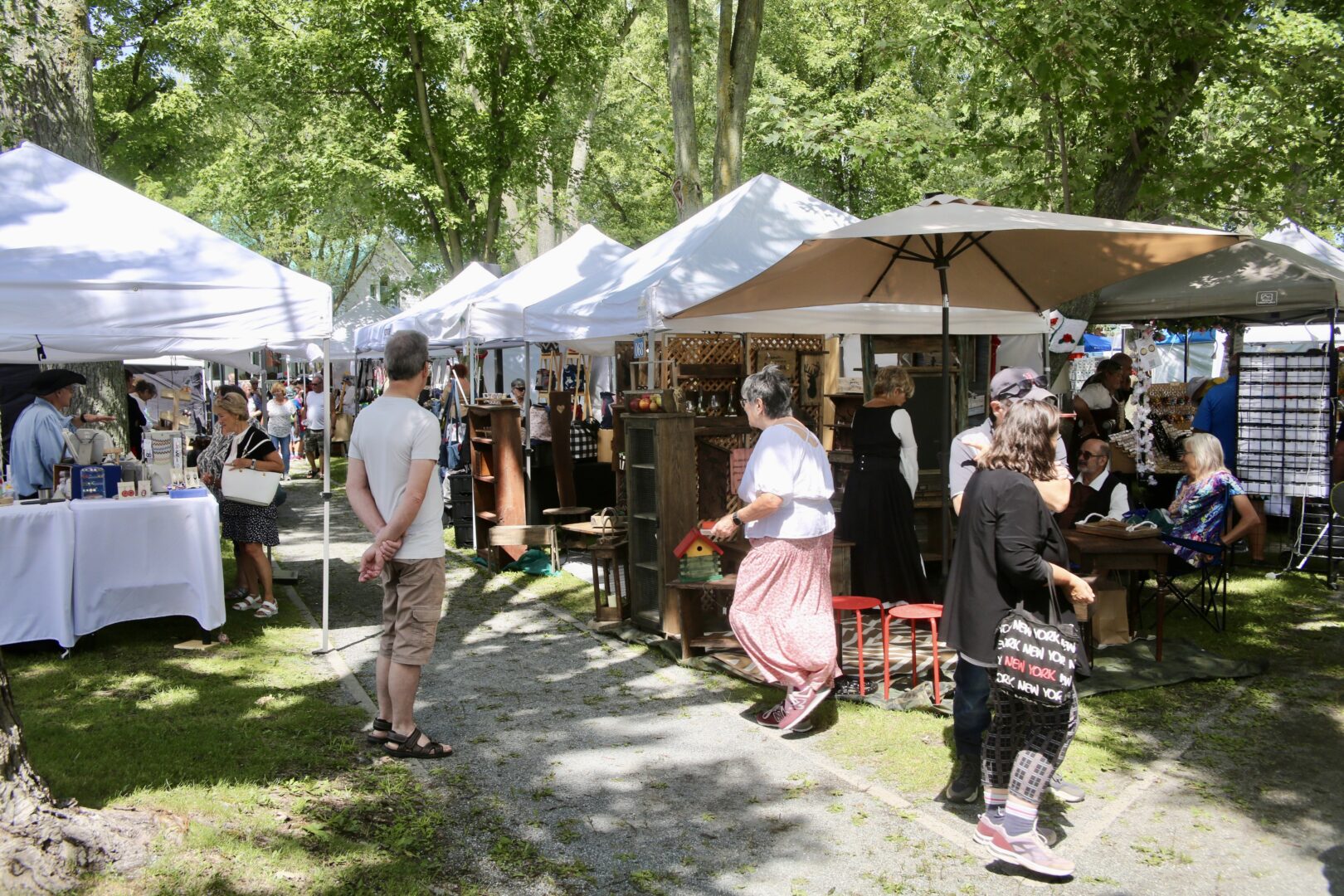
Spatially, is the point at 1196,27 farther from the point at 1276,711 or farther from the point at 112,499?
the point at 112,499

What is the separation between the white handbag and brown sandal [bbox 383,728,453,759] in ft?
11.1

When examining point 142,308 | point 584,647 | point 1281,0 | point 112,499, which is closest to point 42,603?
point 112,499

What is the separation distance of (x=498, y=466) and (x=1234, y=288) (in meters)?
6.83

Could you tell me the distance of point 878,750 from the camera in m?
5.13

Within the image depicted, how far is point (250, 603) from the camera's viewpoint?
329 inches

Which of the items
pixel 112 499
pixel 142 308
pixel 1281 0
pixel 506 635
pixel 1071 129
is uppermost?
pixel 1281 0

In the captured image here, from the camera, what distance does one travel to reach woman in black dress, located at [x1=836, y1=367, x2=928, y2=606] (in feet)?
23.7

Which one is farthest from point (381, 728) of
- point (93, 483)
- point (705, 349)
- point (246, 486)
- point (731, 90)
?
point (731, 90)

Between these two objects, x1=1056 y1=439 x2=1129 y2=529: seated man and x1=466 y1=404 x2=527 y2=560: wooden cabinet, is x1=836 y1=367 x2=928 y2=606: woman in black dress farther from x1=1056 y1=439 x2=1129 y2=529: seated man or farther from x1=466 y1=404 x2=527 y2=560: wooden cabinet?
x1=466 y1=404 x2=527 y2=560: wooden cabinet

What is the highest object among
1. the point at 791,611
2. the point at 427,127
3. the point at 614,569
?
the point at 427,127

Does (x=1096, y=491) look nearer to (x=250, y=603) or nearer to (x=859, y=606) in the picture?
(x=859, y=606)

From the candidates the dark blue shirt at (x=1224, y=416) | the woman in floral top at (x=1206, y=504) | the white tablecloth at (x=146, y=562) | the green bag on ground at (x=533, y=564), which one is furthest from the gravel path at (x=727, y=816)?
the dark blue shirt at (x=1224, y=416)

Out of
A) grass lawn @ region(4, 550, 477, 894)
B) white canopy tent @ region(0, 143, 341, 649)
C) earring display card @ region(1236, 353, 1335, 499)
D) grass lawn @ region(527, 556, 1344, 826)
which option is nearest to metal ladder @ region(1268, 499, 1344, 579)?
earring display card @ region(1236, 353, 1335, 499)

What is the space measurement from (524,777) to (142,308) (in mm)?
3937
